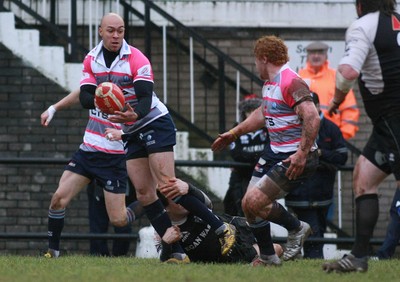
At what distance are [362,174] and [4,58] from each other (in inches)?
279

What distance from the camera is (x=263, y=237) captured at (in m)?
11.3

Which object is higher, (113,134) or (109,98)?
(109,98)

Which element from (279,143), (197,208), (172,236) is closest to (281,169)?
(279,143)

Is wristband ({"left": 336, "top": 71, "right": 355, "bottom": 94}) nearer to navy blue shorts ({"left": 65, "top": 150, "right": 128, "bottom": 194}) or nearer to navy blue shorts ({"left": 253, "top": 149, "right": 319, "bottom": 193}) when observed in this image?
navy blue shorts ({"left": 253, "top": 149, "right": 319, "bottom": 193})

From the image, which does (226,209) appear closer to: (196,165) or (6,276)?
(196,165)

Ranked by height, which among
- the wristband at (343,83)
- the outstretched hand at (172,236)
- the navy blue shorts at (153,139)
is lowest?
the outstretched hand at (172,236)

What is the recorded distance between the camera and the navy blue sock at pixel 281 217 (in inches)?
444

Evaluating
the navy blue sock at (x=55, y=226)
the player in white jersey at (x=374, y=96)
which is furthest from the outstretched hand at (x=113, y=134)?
the player in white jersey at (x=374, y=96)

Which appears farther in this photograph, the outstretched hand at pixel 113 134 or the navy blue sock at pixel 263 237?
the outstretched hand at pixel 113 134

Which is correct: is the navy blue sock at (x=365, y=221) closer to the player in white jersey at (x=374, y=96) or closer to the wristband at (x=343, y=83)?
the player in white jersey at (x=374, y=96)

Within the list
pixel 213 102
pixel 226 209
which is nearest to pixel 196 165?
pixel 226 209

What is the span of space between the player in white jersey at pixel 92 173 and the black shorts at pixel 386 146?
3.54 meters

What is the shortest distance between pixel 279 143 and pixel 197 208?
0.94m

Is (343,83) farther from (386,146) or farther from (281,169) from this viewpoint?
(281,169)
